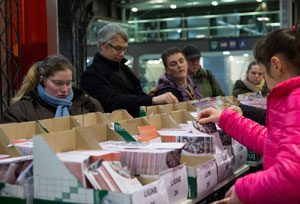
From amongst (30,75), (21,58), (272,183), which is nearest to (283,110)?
(272,183)

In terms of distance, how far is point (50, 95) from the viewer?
2963mm

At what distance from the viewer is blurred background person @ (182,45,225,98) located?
4.46 meters

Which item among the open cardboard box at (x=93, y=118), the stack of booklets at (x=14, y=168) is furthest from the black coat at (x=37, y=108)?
the stack of booklets at (x=14, y=168)

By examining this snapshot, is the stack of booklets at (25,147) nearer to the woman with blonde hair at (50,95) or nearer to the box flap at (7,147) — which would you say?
the box flap at (7,147)

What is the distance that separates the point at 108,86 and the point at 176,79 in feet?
1.95

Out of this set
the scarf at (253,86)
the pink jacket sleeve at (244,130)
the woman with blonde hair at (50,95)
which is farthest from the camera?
the scarf at (253,86)

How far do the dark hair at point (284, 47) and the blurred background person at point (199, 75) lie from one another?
9.09 ft

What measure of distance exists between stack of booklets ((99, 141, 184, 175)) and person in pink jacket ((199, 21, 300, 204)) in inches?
9.3

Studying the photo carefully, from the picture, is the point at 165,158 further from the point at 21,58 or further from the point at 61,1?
the point at 61,1

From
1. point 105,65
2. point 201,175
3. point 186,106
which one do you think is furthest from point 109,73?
point 201,175

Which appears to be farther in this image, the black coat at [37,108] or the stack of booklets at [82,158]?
the black coat at [37,108]

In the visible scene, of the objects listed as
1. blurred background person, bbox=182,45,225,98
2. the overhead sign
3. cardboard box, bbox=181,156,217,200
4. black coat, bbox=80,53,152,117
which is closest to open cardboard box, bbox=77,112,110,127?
cardboard box, bbox=181,156,217,200

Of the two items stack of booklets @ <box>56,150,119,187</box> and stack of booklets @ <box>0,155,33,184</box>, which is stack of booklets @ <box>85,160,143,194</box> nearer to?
stack of booklets @ <box>56,150,119,187</box>

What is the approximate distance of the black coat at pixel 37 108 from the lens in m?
2.74
